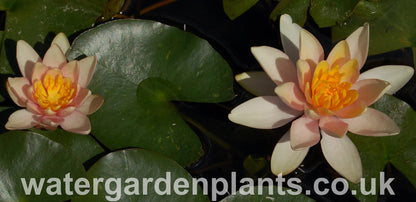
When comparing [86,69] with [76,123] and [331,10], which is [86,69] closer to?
[76,123]

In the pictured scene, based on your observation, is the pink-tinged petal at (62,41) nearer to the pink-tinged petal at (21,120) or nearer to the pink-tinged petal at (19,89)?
the pink-tinged petal at (19,89)

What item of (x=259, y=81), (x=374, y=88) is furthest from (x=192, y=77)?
(x=374, y=88)

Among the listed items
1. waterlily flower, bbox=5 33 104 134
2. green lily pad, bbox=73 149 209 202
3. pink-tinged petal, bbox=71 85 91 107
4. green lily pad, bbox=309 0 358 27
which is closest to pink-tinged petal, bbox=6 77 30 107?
waterlily flower, bbox=5 33 104 134

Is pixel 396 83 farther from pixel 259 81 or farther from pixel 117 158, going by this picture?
pixel 117 158

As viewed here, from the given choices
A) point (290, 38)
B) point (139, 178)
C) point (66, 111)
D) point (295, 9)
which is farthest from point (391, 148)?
point (66, 111)

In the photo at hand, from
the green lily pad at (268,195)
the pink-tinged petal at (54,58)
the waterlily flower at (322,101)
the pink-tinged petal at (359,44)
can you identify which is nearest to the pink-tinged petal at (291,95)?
the waterlily flower at (322,101)
